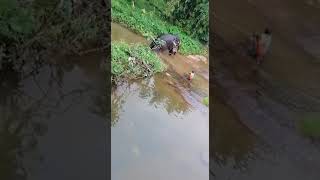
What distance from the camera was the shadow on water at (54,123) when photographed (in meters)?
4.29

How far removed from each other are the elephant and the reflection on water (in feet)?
1.55

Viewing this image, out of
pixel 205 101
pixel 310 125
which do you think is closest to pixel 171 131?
pixel 205 101

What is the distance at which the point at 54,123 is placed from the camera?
473 centimetres

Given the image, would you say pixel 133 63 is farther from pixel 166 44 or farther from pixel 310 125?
pixel 310 125

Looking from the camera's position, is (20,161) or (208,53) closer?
(20,161)

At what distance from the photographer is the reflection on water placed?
4.41 meters

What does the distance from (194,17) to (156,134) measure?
89.5 inches

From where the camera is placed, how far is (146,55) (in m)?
5.85

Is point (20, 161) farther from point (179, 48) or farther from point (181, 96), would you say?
point (179, 48)

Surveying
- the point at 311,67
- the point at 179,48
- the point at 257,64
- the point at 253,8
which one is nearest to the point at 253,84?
the point at 257,64

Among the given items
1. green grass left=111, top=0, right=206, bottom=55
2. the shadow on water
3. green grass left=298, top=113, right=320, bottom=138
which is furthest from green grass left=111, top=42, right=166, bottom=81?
green grass left=298, top=113, right=320, bottom=138

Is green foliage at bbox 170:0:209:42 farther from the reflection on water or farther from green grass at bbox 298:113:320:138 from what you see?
green grass at bbox 298:113:320:138

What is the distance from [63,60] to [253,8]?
247 centimetres

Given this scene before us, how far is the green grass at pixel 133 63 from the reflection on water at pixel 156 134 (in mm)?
95
